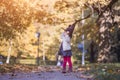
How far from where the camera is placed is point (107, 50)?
92.4 feet

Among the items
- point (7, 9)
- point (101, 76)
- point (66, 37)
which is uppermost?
point (7, 9)

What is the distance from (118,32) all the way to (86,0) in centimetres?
748

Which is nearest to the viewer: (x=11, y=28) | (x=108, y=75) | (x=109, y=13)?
(x=108, y=75)

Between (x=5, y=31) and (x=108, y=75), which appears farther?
(x=5, y=31)

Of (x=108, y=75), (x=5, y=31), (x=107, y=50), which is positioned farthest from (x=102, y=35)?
(x=108, y=75)

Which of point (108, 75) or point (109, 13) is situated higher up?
point (109, 13)

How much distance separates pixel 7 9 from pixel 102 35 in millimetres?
Answer: 13755

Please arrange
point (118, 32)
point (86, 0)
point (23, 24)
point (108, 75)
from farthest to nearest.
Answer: point (118, 32), point (86, 0), point (23, 24), point (108, 75)

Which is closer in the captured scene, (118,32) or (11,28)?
(11,28)

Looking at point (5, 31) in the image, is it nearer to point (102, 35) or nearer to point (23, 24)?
point (23, 24)

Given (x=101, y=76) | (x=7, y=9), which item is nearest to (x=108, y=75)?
(x=101, y=76)

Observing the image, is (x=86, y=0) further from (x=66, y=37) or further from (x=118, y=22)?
(x=66, y=37)

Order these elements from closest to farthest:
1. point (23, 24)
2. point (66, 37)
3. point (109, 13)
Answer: point (66, 37)
point (23, 24)
point (109, 13)

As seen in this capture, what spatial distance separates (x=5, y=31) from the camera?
16.8m
